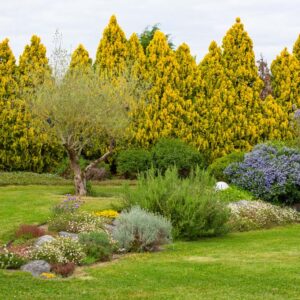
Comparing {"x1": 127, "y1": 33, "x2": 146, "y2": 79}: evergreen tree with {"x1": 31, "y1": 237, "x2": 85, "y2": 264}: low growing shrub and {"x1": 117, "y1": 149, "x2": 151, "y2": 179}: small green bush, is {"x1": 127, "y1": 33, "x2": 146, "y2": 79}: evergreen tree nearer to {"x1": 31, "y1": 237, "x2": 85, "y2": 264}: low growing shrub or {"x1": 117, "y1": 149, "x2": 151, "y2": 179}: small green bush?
{"x1": 117, "y1": 149, "x2": 151, "y2": 179}: small green bush

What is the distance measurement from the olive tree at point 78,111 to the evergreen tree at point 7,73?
216 inches

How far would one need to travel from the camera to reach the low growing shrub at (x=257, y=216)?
52.8 ft

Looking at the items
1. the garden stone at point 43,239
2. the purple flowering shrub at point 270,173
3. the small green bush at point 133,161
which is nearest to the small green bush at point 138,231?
the garden stone at point 43,239

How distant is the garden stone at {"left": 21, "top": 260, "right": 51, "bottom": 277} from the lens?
34.4 feet

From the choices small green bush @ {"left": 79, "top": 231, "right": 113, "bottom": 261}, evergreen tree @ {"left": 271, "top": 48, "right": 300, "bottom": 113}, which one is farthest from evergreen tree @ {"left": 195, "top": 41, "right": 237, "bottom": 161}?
small green bush @ {"left": 79, "top": 231, "right": 113, "bottom": 261}

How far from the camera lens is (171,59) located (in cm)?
2542

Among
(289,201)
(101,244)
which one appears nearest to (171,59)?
(289,201)

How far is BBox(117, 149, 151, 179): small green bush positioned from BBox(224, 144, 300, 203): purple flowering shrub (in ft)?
13.5

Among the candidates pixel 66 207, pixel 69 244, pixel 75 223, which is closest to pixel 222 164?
pixel 66 207

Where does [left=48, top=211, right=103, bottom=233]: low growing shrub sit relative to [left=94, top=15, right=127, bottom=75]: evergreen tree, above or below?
below

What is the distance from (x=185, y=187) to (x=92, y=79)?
751 cm

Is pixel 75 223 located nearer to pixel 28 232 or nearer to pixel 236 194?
pixel 28 232

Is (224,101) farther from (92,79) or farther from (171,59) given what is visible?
(92,79)

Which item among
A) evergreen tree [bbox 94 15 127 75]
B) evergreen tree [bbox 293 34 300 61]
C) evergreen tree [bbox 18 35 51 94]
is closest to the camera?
evergreen tree [bbox 18 35 51 94]
